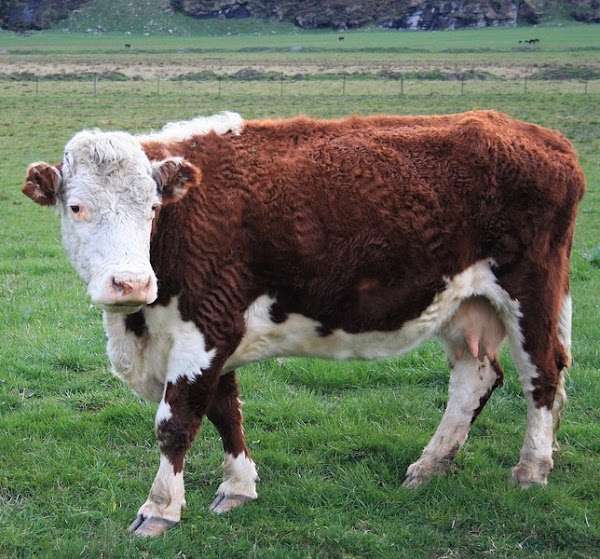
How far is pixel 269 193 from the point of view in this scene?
5.27 meters

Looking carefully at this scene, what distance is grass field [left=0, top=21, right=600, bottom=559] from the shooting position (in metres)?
5.16

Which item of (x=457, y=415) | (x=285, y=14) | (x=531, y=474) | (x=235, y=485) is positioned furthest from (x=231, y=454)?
(x=285, y=14)

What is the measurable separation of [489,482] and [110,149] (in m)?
3.18

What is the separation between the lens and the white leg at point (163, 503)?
5.27 meters

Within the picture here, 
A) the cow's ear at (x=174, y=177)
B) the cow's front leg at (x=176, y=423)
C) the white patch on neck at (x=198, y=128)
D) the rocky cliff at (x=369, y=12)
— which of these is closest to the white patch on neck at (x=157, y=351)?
the cow's front leg at (x=176, y=423)

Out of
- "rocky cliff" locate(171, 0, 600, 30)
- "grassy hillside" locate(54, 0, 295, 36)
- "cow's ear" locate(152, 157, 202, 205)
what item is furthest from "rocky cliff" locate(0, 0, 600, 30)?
"cow's ear" locate(152, 157, 202, 205)

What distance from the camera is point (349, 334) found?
218 inches

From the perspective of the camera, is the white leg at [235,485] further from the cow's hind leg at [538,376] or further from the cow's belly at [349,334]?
the cow's hind leg at [538,376]

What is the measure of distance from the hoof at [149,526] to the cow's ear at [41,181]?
193cm

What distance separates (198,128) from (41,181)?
1.17m

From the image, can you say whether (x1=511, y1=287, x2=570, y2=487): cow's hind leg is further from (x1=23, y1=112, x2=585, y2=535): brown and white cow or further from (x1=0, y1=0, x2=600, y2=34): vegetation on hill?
(x1=0, y1=0, x2=600, y2=34): vegetation on hill

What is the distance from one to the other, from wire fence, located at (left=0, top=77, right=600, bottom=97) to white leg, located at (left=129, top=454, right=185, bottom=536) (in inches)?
1488

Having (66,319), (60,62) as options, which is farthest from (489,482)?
(60,62)

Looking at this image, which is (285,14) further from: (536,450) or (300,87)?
(536,450)
